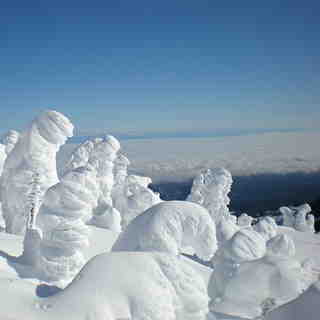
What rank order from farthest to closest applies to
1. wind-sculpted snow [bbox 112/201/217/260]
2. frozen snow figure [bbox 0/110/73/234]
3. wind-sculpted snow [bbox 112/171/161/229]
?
1. wind-sculpted snow [bbox 112/171/161/229]
2. frozen snow figure [bbox 0/110/73/234]
3. wind-sculpted snow [bbox 112/201/217/260]

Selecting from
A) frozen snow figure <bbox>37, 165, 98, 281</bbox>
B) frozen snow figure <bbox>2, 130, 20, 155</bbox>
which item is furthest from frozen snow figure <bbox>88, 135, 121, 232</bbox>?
frozen snow figure <bbox>37, 165, 98, 281</bbox>

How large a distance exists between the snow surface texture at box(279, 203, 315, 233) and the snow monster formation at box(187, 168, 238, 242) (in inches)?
960

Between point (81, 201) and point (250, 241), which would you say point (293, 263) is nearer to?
point (250, 241)

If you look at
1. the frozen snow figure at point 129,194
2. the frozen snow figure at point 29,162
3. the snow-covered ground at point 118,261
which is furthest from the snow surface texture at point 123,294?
the frozen snow figure at point 129,194

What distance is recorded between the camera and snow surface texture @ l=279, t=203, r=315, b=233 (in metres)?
64.0

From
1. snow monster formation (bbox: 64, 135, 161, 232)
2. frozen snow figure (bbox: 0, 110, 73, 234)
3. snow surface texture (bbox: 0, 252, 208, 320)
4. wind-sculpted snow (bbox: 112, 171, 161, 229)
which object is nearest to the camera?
snow surface texture (bbox: 0, 252, 208, 320)

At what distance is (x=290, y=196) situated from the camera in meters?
117

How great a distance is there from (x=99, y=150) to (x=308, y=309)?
25655 millimetres

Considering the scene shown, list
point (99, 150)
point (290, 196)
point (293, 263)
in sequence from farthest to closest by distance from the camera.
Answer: point (290, 196)
point (99, 150)
point (293, 263)

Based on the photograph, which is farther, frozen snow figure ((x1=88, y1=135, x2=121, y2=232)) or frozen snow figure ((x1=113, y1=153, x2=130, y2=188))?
frozen snow figure ((x1=113, y1=153, x2=130, y2=188))

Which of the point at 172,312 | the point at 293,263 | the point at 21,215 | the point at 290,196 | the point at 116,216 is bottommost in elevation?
the point at 290,196

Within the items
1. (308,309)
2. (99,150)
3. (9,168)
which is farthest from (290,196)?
(308,309)

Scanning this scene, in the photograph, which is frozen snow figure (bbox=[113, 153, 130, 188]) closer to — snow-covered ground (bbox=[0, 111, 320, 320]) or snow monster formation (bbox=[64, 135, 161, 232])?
snow monster formation (bbox=[64, 135, 161, 232])

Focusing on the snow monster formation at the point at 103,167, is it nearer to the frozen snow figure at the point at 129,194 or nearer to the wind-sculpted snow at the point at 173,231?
the frozen snow figure at the point at 129,194
